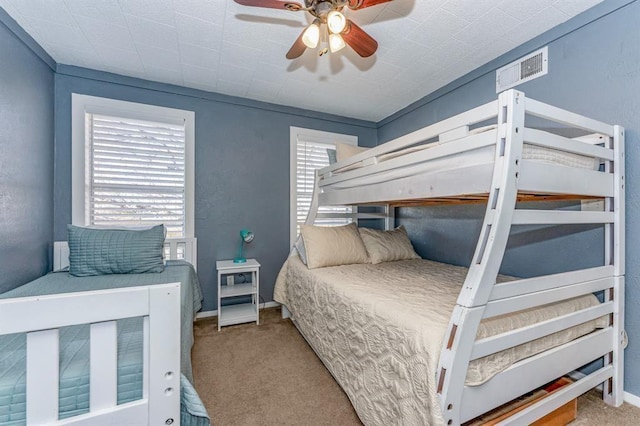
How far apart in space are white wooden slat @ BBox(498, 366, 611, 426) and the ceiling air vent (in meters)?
1.92

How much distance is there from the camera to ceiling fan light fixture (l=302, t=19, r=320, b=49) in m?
1.41

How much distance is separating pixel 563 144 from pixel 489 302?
2.56ft

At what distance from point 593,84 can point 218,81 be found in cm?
286

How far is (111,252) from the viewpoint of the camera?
79.0 inches

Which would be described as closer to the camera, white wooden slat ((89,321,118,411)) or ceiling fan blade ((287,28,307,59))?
white wooden slat ((89,321,118,411))

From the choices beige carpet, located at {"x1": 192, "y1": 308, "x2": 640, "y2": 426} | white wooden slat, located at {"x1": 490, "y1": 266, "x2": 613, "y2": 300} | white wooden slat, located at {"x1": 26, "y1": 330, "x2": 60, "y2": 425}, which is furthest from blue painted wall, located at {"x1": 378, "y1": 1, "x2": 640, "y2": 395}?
white wooden slat, located at {"x1": 26, "y1": 330, "x2": 60, "y2": 425}

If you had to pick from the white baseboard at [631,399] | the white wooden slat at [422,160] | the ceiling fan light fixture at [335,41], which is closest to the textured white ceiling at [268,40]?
the ceiling fan light fixture at [335,41]

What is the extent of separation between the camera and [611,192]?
1.44 meters

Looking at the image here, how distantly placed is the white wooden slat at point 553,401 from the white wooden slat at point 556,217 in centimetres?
79

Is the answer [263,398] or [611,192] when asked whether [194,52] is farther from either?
[611,192]

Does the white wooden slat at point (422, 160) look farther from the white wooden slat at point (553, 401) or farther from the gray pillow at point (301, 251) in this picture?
the white wooden slat at point (553, 401)

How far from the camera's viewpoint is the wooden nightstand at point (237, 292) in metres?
2.51

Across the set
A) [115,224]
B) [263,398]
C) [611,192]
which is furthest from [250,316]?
[611,192]

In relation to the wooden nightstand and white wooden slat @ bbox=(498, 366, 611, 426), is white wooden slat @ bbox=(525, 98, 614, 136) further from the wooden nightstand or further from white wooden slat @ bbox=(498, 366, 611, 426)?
the wooden nightstand
